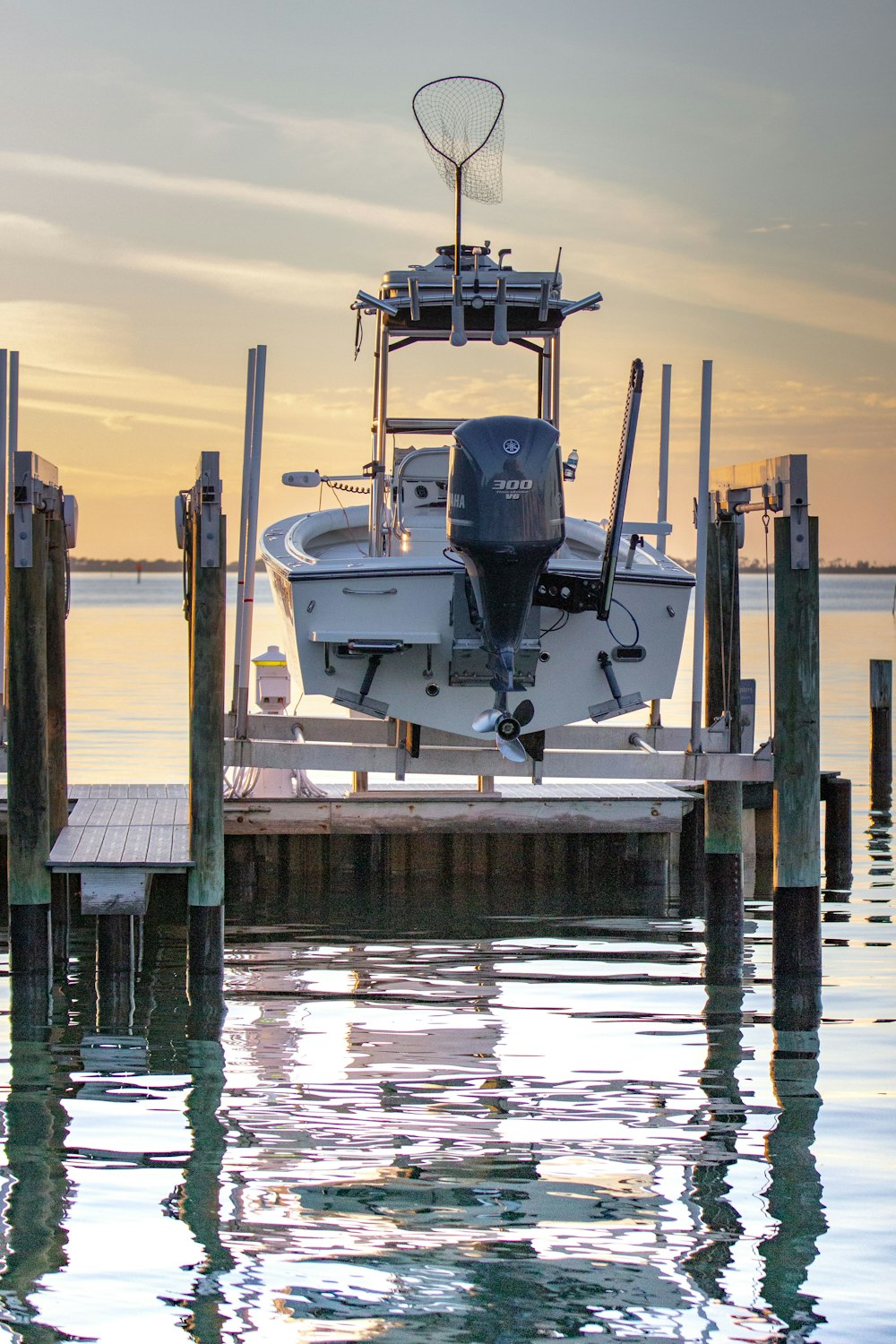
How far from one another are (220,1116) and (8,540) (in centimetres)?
354

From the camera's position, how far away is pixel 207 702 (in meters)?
10.2

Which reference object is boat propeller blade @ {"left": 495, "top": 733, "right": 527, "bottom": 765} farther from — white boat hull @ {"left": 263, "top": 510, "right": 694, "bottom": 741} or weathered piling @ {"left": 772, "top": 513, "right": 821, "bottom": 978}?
weathered piling @ {"left": 772, "top": 513, "right": 821, "bottom": 978}

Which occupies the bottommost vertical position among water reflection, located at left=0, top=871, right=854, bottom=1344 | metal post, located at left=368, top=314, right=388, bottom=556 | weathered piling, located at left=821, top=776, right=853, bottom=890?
water reflection, located at left=0, top=871, right=854, bottom=1344

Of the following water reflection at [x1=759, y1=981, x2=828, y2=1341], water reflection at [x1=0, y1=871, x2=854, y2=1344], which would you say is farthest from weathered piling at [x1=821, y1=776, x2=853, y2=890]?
water reflection at [x1=759, y1=981, x2=828, y2=1341]

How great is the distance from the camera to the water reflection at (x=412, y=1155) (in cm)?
655

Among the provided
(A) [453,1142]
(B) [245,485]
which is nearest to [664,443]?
(B) [245,485]

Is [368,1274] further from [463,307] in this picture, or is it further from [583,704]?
[463,307]

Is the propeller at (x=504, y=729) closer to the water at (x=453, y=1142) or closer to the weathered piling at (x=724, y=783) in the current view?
the water at (x=453, y=1142)

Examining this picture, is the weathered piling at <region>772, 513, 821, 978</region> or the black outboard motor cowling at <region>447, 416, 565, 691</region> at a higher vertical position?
the black outboard motor cowling at <region>447, 416, 565, 691</region>

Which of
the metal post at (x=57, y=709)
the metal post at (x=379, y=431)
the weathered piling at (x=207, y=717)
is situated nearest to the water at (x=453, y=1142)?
the metal post at (x=57, y=709)

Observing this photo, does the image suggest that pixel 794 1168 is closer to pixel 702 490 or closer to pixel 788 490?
pixel 788 490

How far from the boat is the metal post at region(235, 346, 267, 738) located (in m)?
0.32

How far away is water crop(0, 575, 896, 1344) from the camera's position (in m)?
6.57

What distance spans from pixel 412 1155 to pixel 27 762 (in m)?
3.53
